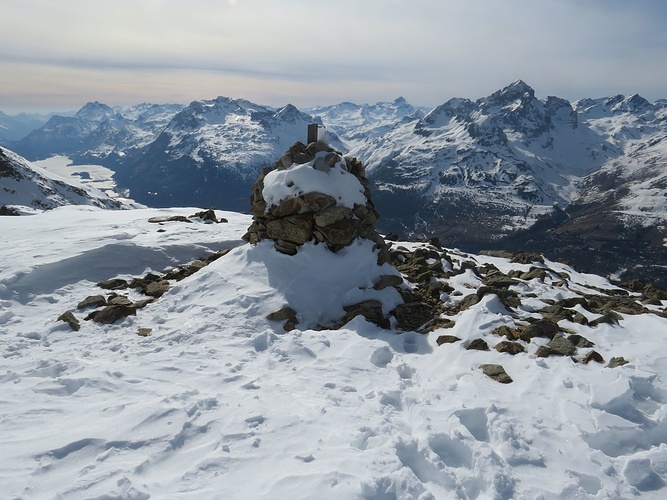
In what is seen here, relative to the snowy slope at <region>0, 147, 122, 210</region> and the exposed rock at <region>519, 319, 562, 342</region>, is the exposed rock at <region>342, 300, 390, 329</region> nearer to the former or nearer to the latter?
the exposed rock at <region>519, 319, 562, 342</region>

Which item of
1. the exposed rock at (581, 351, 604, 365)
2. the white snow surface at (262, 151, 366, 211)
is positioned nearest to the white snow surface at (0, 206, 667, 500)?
the exposed rock at (581, 351, 604, 365)

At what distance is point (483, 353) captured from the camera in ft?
35.7

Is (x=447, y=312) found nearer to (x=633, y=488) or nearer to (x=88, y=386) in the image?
(x=633, y=488)

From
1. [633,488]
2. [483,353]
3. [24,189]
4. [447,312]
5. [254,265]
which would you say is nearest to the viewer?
[633,488]

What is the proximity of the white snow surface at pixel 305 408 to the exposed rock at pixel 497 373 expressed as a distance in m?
0.20

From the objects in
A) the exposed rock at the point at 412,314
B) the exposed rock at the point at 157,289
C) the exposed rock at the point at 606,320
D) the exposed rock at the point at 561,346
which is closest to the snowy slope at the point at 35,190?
the exposed rock at the point at 157,289

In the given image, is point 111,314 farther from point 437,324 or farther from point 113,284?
point 437,324

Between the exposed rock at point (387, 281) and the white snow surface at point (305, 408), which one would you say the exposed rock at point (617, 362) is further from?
the exposed rock at point (387, 281)

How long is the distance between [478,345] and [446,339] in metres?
0.97

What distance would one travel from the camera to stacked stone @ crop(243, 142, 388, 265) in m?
16.6

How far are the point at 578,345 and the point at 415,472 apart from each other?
22.2 ft

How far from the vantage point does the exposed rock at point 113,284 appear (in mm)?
17125

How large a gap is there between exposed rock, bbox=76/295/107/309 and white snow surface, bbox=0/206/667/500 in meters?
0.87

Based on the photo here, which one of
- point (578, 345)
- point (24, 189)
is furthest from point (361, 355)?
point (24, 189)
